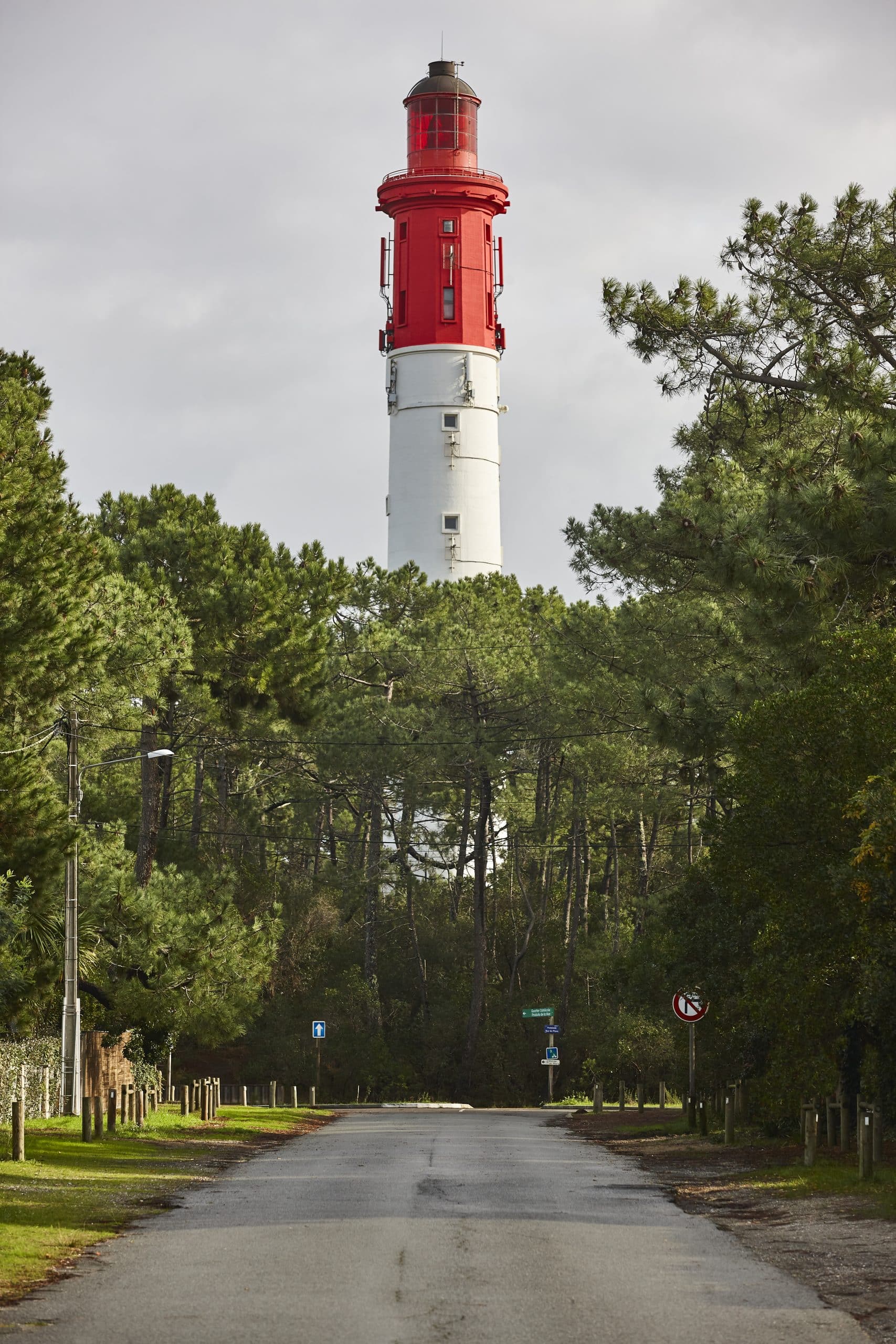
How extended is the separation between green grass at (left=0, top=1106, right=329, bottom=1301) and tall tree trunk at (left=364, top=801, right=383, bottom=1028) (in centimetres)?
2494

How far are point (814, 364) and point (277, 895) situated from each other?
40433 millimetres

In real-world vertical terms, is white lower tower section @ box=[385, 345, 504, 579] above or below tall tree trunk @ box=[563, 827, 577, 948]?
above

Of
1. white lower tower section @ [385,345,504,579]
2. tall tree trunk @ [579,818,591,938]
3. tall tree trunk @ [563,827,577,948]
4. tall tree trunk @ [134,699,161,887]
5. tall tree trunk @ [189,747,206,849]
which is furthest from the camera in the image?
white lower tower section @ [385,345,504,579]

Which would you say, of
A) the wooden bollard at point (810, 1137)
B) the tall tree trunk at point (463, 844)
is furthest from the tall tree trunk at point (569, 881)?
the wooden bollard at point (810, 1137)

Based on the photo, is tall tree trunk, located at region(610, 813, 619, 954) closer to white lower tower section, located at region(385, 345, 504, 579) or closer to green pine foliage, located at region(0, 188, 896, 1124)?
green pine foliage, located at region(0, 188, 896, 1124)

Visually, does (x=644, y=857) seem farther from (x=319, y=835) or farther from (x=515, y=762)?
(x=319, y=835)

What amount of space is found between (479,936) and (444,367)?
851 inches

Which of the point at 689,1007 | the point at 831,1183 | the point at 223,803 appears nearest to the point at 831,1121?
the point at 689,1007

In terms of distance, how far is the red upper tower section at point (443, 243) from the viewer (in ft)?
213

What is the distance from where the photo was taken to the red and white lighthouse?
6488 cm

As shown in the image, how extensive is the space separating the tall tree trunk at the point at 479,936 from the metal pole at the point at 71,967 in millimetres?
29425

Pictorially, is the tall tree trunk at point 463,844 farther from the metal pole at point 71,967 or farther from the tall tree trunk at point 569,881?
the metal pole at point 71,967

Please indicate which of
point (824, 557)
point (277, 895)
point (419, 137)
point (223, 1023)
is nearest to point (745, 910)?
point (824, 557)

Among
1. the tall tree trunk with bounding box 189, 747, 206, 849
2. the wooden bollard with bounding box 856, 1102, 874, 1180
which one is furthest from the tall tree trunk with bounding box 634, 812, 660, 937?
the wooden bollard with bounding box 856, 1102, 874, 1180
